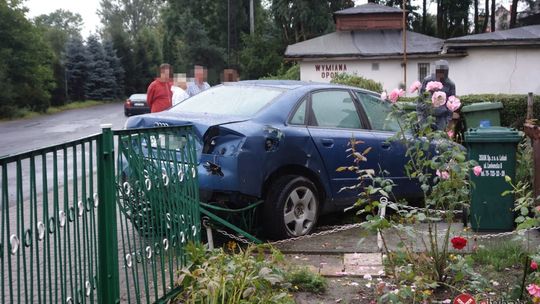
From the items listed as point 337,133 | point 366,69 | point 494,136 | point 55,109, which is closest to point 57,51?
point 55,109

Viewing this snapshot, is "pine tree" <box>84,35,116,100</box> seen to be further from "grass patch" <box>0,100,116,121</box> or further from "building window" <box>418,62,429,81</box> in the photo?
"building window" <box>418,62,429,81</box>

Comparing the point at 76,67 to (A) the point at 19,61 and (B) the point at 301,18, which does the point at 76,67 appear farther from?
(B) the point at 301,18

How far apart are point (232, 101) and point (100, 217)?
3.28 meters

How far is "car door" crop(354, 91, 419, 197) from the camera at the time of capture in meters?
6.83

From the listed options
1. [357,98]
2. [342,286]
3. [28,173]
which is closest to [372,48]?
[357,98]

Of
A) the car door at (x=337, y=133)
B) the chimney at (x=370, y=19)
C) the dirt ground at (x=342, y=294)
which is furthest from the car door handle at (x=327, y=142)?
the chimney at (x=370, y=19)

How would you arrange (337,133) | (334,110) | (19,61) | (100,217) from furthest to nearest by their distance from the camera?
(19,61) < (334,110) < (337,133) < (100,217)

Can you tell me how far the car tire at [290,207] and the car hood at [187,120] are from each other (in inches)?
28.5

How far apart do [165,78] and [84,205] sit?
7.42 m

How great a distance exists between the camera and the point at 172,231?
14.0ft

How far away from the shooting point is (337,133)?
6.50 meters

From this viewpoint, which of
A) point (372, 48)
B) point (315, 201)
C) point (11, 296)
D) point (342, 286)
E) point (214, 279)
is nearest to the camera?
point (11, 296)

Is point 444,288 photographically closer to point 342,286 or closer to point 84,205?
point 342,286

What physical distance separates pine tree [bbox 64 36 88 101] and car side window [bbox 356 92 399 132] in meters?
45.2
